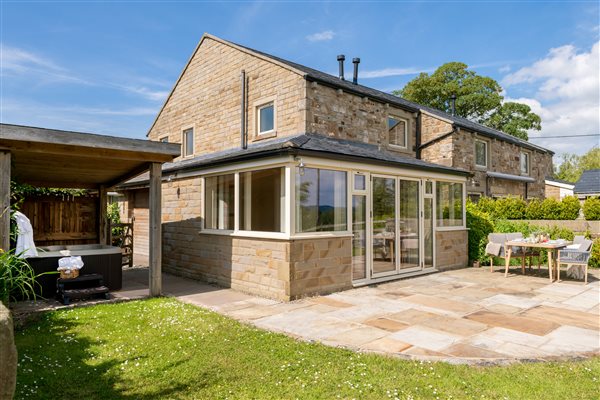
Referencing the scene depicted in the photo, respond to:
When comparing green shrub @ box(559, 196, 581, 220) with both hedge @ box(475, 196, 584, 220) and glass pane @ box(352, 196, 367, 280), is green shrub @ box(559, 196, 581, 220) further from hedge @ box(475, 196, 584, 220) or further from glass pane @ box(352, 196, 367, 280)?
glass pane @ box(352, 196, 367, 280)

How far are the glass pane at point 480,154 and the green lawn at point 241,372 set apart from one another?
14849mm

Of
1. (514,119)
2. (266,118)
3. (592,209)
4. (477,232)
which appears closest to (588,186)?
(514,119)

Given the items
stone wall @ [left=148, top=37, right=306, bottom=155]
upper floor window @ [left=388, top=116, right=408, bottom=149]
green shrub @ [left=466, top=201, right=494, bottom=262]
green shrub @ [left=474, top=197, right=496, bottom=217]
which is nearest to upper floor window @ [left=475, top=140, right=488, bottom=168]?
green shrub @ [left=474, top=197, right=496, bottom=217]

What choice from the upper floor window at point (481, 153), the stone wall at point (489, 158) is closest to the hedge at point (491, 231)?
the stone wall at point (489, 158)

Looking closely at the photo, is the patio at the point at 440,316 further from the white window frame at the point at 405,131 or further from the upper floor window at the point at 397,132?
the upper floor window at the point at 397,132

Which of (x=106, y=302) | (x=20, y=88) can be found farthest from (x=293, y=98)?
(x=20, y=88)

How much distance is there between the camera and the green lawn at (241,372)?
3.44m

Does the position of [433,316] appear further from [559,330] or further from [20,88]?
[20,88]

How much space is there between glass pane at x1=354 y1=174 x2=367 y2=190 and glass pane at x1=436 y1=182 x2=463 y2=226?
3.19 metres

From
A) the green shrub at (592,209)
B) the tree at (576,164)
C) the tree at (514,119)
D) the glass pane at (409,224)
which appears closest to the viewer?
the glass pane at (409,224)

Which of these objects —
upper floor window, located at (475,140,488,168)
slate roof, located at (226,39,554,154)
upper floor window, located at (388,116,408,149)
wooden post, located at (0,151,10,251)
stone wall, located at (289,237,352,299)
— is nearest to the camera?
wooden post, located at (0,151,10,251)

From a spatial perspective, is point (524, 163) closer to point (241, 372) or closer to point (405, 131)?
point (405, 131)

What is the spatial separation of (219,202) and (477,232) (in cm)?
819

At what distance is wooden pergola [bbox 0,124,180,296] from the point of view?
6141mm
